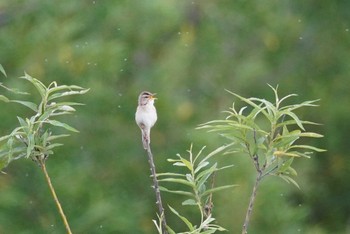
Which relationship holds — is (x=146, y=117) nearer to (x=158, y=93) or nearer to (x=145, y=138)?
(x=145, y=138)

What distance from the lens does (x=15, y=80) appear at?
6.96m

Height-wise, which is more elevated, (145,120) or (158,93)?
(145,120)

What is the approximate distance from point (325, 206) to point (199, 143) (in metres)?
2.93

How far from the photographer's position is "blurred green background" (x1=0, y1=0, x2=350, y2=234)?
24.0 ft

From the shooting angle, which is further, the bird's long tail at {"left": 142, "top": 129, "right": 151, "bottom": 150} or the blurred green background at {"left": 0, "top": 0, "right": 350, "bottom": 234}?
the blurred green background at {"left": 0, "top": 0, "right": 350, "bottom": 234}

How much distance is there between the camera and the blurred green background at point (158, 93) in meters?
7.30

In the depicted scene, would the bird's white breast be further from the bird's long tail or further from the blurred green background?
the blurred green background

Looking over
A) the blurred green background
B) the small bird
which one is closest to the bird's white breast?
the small bird

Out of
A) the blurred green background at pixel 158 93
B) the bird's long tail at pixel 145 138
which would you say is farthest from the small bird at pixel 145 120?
the blurred green background at pixel 158 93

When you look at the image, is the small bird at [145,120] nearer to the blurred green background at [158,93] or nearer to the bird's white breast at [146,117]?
the bird's white breast at [146,117]

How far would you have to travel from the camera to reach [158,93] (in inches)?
311

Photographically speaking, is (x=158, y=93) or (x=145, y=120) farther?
(x=158, y=93)

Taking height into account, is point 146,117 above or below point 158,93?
above

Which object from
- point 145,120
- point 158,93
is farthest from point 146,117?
point 158,93
